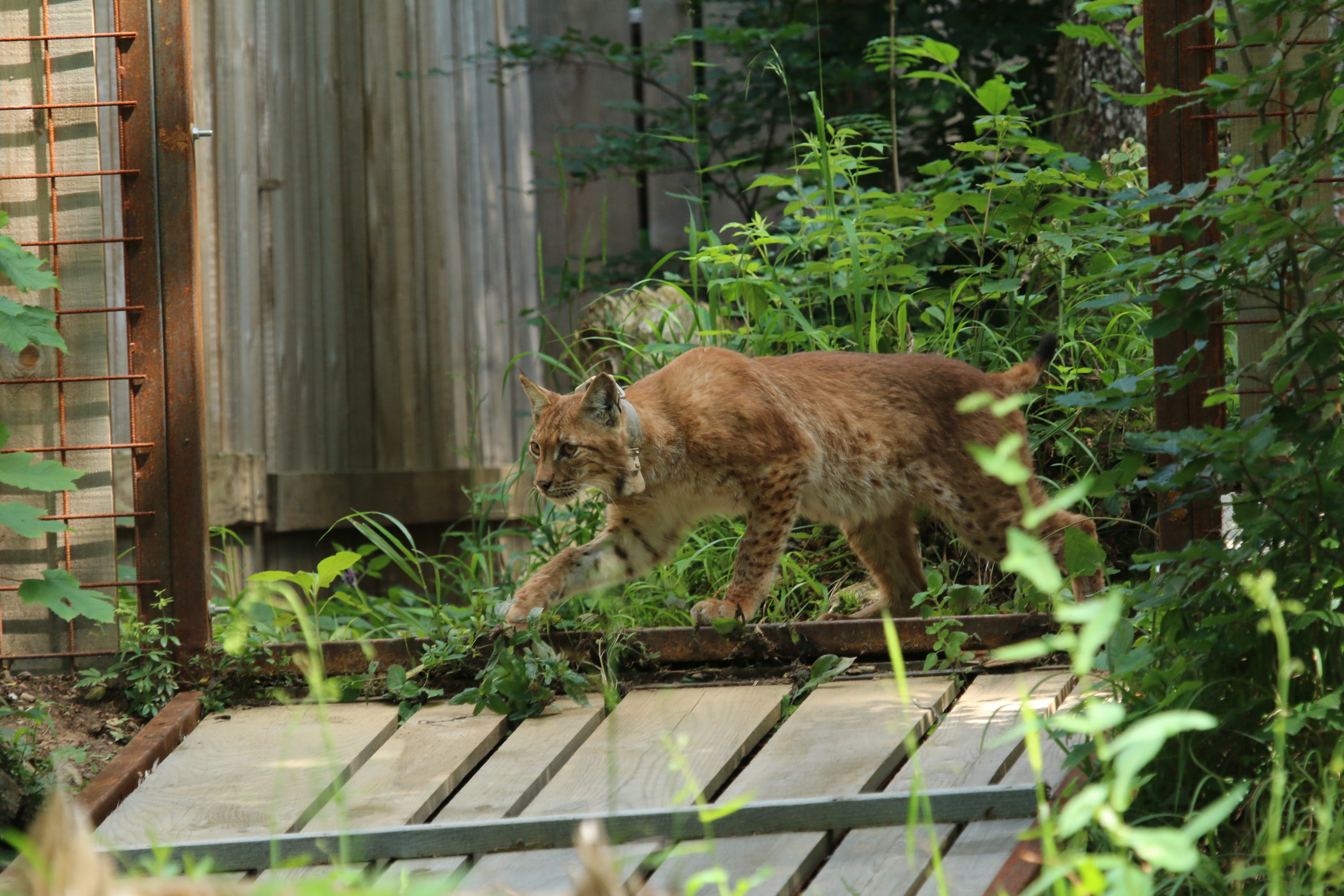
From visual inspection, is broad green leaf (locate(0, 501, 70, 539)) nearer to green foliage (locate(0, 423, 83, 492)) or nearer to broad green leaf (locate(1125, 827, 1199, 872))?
green foliage (locate(0, 423, 83, 492))

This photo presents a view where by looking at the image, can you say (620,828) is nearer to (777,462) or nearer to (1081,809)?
(1081,809)

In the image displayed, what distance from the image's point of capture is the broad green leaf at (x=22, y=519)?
2717 millimetres

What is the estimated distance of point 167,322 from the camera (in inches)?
128

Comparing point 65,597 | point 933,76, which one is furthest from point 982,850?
point 933,76

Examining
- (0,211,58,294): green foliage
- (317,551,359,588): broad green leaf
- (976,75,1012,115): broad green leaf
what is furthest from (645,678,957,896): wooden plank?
(976,75,1012,115): broad green leaf

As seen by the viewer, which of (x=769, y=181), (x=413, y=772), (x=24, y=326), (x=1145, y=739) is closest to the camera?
(x=1145, y=739)

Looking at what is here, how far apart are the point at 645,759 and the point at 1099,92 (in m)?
3.80

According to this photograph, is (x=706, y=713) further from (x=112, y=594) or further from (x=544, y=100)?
(x=544, y=100)

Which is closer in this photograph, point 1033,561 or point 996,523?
point 1033,561

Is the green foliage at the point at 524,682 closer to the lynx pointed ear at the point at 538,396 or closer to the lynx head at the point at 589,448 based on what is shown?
the lynx head at the point at 589,448

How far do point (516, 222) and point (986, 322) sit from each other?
2297mm

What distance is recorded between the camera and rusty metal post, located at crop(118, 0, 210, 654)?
10.6ft

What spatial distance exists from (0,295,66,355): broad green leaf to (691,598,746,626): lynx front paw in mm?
1674

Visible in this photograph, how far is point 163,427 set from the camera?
3.25 meters
